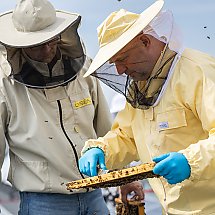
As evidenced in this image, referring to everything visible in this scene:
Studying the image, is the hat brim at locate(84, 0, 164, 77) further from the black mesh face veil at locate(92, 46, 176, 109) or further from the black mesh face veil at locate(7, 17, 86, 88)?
the black mesh face veil at locate(7, 17, 86, 88)

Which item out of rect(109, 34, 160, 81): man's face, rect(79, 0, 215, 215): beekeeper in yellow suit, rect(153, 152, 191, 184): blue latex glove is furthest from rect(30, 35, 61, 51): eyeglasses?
rect(153, 152, 191, 184): blue latex glove

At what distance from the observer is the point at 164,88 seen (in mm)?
2162

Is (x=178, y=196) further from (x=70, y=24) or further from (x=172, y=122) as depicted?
(x=70, y=24)

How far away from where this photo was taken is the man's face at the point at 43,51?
2.69m

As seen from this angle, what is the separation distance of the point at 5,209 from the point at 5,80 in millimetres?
1410

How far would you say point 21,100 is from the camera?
2705 mm

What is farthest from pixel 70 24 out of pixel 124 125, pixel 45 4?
pixel 124 125

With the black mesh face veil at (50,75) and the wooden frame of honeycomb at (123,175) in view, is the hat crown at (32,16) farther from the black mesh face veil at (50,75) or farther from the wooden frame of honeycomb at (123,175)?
the wooden frame of honeycomb at (123,175)

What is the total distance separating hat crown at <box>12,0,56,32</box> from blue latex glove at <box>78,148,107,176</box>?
737 mm

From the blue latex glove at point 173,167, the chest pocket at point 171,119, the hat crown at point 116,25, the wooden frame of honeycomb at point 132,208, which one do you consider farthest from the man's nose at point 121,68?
the wooden frame of honeycomb at point 132,208

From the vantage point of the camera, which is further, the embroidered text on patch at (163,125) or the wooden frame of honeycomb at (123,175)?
the embroidered text on patch at (163,125)

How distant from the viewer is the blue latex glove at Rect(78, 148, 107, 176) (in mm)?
2283

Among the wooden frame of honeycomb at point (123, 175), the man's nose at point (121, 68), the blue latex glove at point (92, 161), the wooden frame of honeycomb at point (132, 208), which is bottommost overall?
the wooden frame of honeycomb at point (132, 208)

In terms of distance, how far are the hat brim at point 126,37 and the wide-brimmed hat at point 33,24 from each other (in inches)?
18.7
